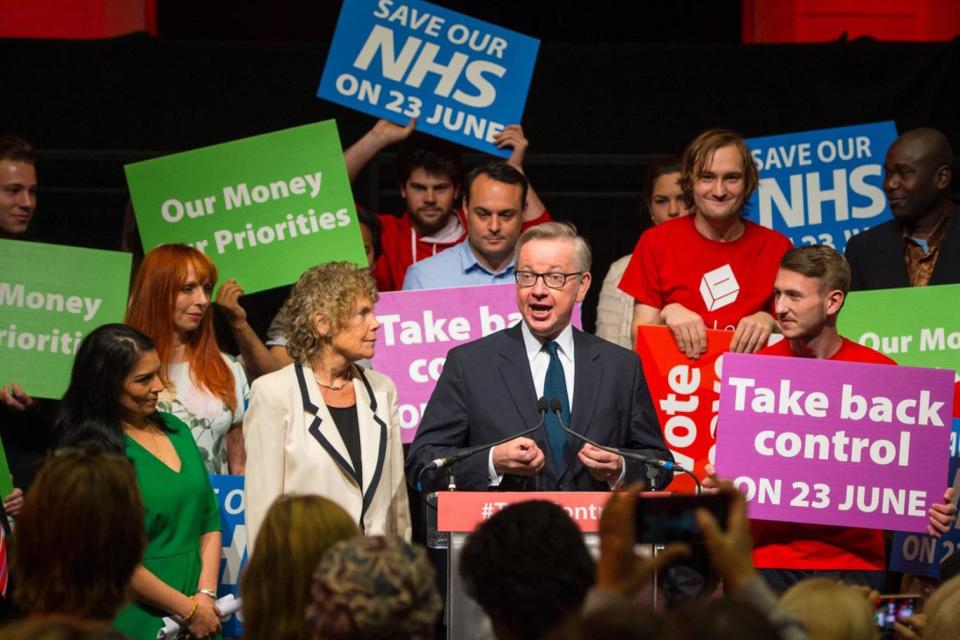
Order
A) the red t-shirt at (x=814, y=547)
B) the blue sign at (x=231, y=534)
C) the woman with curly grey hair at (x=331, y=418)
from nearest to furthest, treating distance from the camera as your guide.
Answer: the woman with curly grey hair at (x=331, y=418) → the red t-shirt at (x=814, y=547) → the blue sign at (x=231, y=534)

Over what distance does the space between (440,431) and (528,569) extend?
1718 mm

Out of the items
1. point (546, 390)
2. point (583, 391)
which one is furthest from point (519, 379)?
point (583, 391)

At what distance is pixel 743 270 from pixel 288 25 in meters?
4.14

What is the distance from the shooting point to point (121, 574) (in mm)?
2957

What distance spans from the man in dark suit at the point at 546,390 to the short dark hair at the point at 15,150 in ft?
6.97

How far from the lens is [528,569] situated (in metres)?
2.81

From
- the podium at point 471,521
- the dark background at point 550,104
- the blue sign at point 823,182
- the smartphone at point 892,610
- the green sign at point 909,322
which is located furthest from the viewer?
the dark background at point 550,104

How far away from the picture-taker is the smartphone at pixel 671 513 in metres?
2.91

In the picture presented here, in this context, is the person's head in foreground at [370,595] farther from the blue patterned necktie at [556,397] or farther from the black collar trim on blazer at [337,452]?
the black collar trim on blazer at [337,452]

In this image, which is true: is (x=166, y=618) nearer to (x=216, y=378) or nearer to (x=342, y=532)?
(x=216, y=378)

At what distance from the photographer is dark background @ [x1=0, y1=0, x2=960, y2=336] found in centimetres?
727

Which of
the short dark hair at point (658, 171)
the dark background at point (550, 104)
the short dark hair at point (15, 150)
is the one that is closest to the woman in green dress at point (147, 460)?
the short dark hair at point (15, 150)

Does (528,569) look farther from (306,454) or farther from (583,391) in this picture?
(306,454)

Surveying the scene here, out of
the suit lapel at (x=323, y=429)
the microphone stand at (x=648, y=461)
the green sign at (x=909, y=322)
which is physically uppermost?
the green sign at (x=909, y=322)
